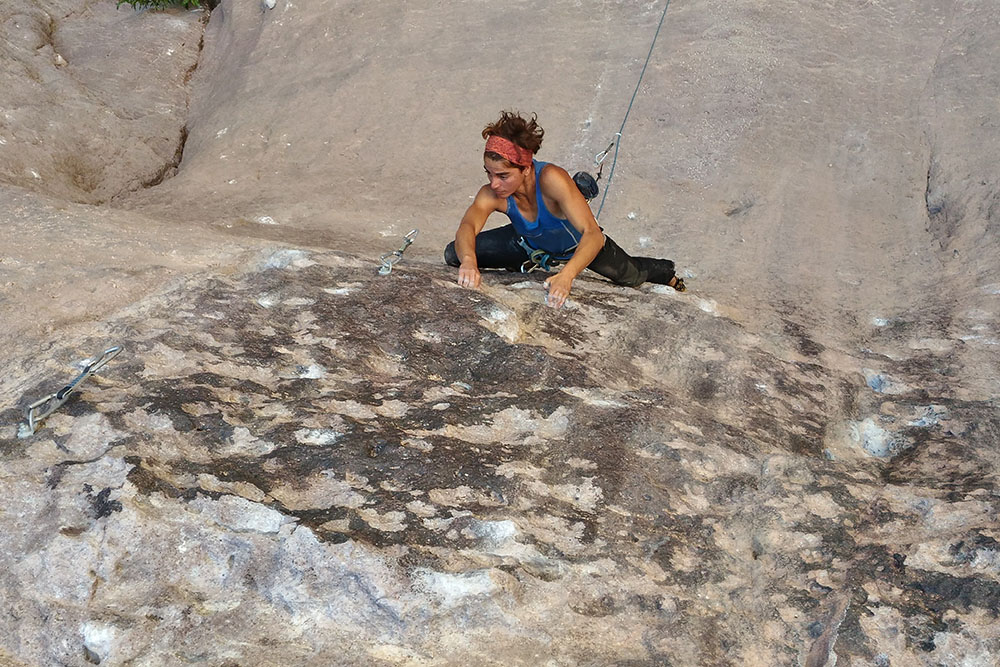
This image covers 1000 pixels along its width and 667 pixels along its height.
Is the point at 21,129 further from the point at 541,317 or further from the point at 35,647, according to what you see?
the point at 35,647

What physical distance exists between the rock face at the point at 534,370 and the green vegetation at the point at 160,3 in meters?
1.47

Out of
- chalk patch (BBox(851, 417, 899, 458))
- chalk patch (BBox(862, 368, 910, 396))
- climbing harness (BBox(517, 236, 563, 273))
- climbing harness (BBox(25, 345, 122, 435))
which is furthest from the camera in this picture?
climbing harness (BBox(517, 236, 563, 273))

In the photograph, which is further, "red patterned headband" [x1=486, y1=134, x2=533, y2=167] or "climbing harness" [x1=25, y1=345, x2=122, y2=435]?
"red patterned headband" [x1=486, y1=134, x2=533, y2=167]

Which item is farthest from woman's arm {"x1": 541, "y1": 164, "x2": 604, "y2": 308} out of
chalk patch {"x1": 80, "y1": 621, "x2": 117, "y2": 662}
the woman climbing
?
chalk patch {"x1": 80, "y1": 621, "x2": 117, "y2": 662}

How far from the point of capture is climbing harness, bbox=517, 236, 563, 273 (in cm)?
316

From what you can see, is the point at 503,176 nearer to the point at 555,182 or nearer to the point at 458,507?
the point at 555,182

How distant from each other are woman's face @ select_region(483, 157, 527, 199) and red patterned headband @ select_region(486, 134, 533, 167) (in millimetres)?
23

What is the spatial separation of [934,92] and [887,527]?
3.38 meters

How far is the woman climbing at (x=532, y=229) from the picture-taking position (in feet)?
9.05

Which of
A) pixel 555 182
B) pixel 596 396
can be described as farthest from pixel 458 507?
pixel 555 182

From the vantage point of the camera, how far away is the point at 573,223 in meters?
2.92

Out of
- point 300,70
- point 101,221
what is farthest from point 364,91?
point 101,221

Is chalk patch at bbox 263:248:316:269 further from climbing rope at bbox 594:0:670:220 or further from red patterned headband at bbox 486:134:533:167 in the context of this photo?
climbing rope at bbox 594:0:670:220

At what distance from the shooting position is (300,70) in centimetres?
531
